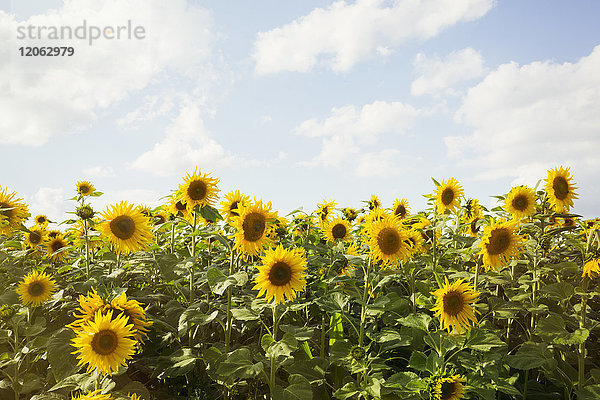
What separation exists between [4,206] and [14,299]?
1382 millimetres

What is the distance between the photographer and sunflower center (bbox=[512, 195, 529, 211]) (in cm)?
492

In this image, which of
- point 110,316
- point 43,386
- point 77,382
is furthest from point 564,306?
point 43,386

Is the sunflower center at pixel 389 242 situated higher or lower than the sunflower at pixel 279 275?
higher

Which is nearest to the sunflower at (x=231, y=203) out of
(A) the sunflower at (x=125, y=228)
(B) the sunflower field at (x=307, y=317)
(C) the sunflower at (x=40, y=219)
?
(B) the sunflower field at (x=307, y=317)

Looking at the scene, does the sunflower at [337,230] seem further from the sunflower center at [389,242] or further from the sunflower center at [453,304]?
the sunflower center at [453,304]

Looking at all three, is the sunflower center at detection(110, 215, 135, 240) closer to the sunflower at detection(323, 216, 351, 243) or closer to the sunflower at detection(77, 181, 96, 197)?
the sunflower at detection(323, 216, 351, 243)

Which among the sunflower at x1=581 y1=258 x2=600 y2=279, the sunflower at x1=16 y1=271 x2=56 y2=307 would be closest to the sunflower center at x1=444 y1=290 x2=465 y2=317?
the sunflower at x1=581 y1=258 x2=600 y2=279

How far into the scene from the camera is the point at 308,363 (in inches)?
144

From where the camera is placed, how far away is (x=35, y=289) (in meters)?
4.44

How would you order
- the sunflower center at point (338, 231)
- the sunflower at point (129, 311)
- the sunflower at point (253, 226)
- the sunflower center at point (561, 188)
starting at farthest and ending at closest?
the sunflower center at point (338, 231) → the sunflower center at point (561, 188) → the sunflower at point (253, 226) → the sunflower at point (129, 311)

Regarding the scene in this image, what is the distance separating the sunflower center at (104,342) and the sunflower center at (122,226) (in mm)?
1442

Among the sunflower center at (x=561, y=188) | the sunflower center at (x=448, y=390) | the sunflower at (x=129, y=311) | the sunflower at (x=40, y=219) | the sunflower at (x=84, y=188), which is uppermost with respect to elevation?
the sunflower at (x=84, y=188)

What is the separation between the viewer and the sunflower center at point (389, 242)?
12.3 feet

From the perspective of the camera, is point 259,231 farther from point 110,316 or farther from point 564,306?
point 564,306
